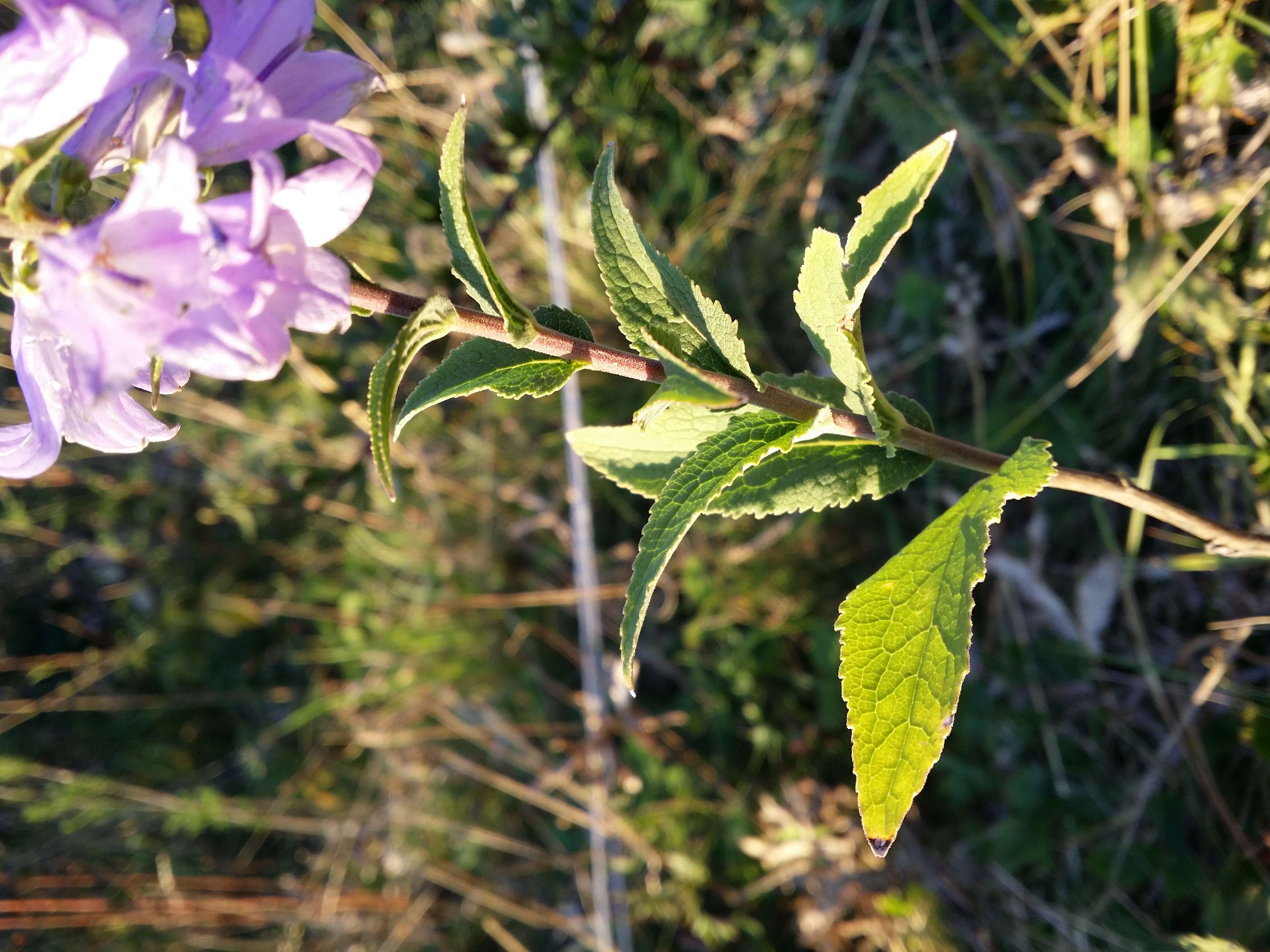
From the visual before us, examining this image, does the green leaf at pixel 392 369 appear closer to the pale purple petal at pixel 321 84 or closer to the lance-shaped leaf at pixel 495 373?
the lance-shaped leaf at pixel 495 373

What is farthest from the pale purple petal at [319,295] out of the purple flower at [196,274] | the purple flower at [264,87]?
the purple flower at [264,87]

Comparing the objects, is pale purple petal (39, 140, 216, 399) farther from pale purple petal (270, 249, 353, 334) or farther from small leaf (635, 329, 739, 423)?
small leaf (635, 329, 739, 423)

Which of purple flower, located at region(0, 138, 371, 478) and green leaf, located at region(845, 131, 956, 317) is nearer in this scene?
purple flower, located at region(0, 138, 371, 478)

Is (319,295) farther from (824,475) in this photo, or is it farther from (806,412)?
(824,475)

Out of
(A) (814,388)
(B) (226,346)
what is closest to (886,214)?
(A) (814,388)

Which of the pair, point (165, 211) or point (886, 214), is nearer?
point (165, 211)

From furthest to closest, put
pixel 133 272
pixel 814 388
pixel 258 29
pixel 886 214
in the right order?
1. pixel 814 388
2. pixel 886 214
3. pixel 258 29
4. pixel 133 272

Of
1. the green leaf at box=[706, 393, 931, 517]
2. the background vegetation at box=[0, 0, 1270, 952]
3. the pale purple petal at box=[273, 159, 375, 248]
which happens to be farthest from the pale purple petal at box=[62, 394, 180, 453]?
the green leaf at box=[706, 393, 931, 517]

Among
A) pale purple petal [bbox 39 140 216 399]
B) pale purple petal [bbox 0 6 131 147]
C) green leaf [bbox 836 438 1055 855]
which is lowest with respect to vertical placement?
green leaf [bbox 836 438 1055 855]
